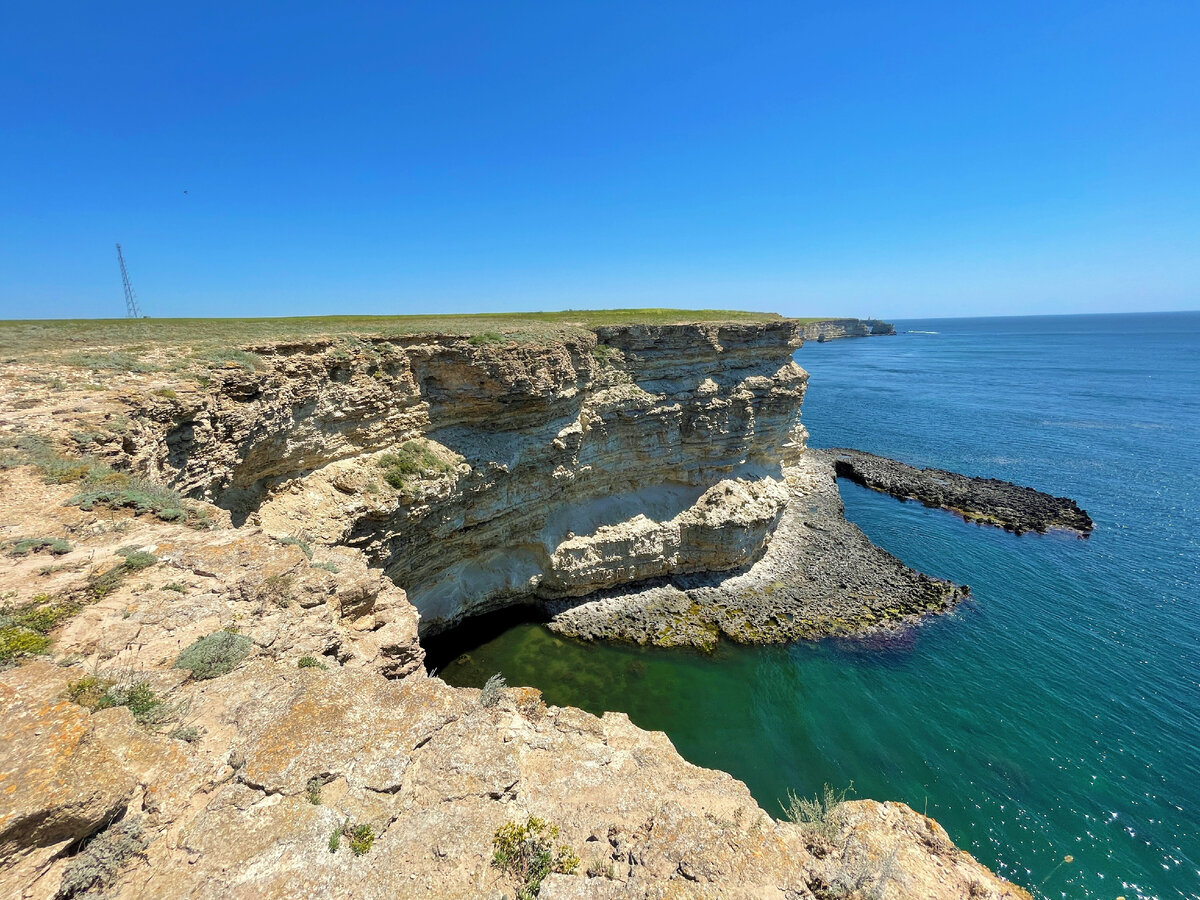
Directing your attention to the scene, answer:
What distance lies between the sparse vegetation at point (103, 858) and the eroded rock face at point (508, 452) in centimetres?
818

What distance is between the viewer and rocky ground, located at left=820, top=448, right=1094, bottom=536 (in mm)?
Result: 31250

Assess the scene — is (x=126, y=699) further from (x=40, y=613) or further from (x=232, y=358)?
(x=232, y=358)

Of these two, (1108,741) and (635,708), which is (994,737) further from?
(635,708)

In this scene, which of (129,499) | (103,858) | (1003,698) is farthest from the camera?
(1003,698)

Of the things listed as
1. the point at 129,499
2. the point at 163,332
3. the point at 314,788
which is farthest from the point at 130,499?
the point at 163,332

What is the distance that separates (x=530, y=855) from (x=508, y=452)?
15.2 metres

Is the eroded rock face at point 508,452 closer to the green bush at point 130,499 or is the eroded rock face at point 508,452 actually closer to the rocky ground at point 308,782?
the green bush at point 130,499

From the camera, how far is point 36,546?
6.42 m

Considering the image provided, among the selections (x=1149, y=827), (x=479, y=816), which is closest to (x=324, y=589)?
(x=479, y=816)

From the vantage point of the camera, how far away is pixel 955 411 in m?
60.2

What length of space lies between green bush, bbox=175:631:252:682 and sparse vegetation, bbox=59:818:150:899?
1757 mm

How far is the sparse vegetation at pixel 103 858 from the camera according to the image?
3.39 metres

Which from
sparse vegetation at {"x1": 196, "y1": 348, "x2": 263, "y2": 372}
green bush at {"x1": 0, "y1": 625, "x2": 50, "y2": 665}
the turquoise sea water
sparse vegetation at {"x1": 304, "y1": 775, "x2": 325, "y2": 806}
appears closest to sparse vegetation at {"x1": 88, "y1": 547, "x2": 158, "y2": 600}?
green bush at {"x1": 0, "y1": 625, "x2": 50, "y2": 665}

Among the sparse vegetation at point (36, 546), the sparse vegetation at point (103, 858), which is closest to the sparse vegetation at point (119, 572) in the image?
the sparse vegetation at point (36, 546)
